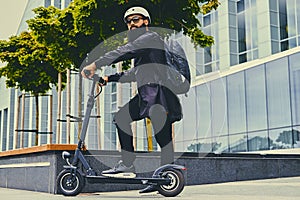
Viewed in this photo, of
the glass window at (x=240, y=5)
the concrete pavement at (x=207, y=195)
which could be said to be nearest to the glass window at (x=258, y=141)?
the glass window at (x=240, y=5)

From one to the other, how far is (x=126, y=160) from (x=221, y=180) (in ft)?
12.2

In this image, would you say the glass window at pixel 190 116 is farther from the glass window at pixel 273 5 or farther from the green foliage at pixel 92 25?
the glass window at pixel 273 5

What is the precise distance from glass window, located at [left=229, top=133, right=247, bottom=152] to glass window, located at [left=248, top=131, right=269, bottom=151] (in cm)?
45

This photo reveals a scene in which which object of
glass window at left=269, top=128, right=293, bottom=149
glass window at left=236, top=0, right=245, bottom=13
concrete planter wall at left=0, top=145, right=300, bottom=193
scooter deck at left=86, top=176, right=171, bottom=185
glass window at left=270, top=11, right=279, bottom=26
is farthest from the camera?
glass window at left=236, top=0, right=245, bottom=13

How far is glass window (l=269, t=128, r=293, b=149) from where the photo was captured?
2367 cm

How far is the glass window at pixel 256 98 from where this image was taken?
83.6 ft

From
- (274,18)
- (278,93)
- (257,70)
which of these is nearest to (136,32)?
(278,93)

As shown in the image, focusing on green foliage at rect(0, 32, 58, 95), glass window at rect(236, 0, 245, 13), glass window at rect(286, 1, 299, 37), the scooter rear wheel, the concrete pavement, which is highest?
glass window at rect(236, 0, 245, 13)

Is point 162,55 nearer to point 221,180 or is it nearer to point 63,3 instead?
point 221,180

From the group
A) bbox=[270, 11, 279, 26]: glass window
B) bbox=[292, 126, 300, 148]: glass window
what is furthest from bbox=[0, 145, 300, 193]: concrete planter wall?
bbox=[270, 11, 279, 26]: glass window

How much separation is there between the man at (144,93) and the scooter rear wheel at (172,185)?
5.2 inches

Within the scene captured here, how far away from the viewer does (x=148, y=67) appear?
5180 millimetres

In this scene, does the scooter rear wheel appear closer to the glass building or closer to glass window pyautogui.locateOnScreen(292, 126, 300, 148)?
the glass building

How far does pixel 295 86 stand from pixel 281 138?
2.79m
